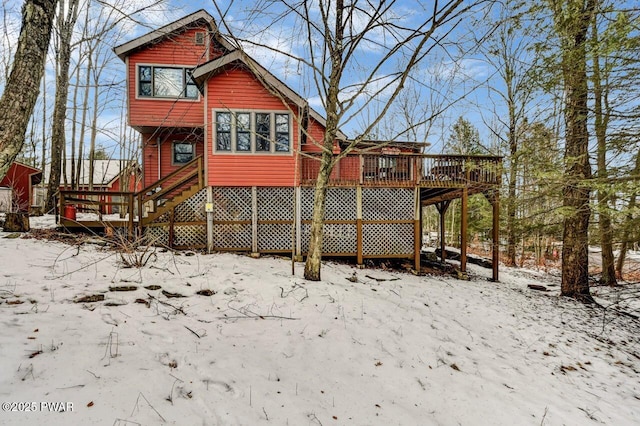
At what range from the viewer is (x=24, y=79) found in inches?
132

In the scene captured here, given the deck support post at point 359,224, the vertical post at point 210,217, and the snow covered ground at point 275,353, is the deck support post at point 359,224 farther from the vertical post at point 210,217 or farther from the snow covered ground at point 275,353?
the vertical post at point 210,217

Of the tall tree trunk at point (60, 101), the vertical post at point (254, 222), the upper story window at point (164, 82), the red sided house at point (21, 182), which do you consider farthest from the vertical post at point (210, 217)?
the red sided house at point (21, 182)

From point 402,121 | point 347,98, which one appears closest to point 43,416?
point 347,98

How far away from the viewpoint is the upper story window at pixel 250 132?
32.9 feet

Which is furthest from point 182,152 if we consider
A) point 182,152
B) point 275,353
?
point 275,353

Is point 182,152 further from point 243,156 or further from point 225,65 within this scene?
point 225,65

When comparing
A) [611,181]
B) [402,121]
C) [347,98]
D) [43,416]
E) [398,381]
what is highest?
[402,121]

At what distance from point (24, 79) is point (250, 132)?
22.6 ft

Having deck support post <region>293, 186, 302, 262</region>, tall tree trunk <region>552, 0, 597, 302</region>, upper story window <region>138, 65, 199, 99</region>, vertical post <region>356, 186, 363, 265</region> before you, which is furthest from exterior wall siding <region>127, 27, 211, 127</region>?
tall tree trunk <region>552, 0, 597, 302</region>

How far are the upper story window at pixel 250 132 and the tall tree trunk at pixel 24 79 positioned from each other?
20.9ft

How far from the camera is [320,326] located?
4.78 meters

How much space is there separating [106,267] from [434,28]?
782 centimetres

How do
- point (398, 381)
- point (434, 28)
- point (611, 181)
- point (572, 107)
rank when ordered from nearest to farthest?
point (398, 381) < point (611, 181) < point (572, 107) < point (434, 28)

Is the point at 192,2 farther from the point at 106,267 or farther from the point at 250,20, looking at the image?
the point at 106,267
